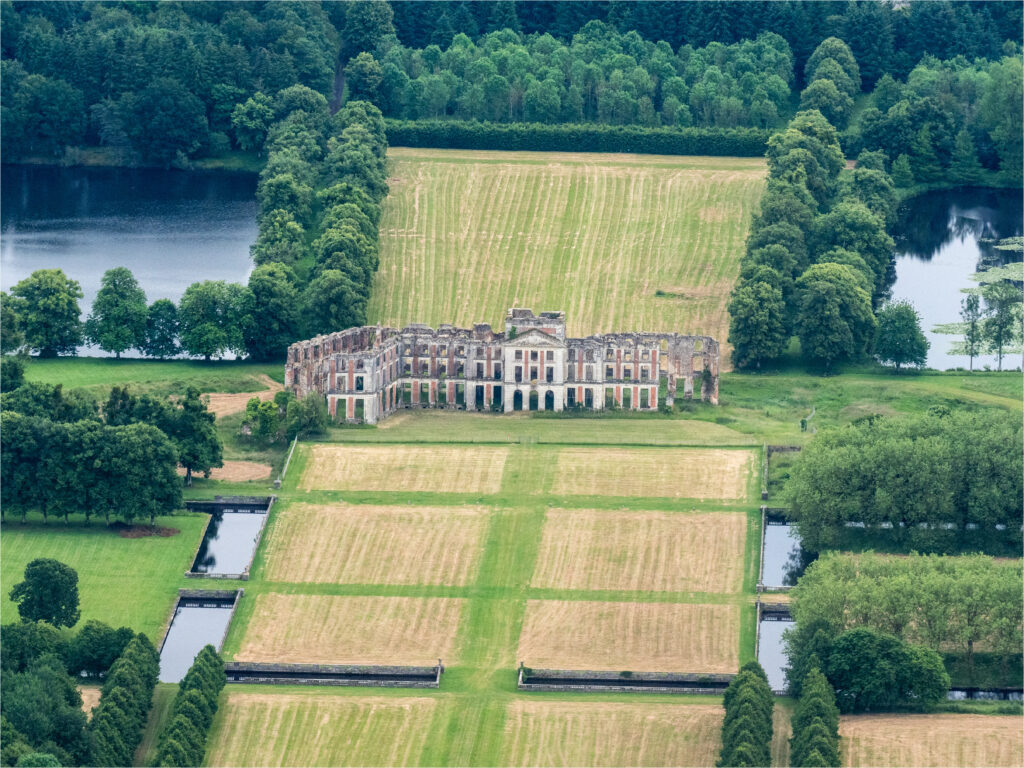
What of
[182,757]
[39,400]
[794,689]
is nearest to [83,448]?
[39,400]

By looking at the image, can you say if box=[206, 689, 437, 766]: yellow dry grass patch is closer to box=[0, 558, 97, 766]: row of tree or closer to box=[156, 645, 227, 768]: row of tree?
box=[156, 645, 227, 768]: row of tree

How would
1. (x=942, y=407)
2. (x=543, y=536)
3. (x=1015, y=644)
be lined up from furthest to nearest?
(x=942, y=407) → (x=543, y=536) → (x=1015, y=644)

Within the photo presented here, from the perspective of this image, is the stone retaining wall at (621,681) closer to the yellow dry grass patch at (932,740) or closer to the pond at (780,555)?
the yellow dry grass patch at (932,740)

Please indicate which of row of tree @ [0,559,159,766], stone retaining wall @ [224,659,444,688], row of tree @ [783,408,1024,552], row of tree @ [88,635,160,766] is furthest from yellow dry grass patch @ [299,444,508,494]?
row of tree @ [88,635,160,766]

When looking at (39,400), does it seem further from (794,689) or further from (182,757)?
(794,689)

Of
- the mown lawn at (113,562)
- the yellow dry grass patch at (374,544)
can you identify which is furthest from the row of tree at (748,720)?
the mown lawn at (113,562)

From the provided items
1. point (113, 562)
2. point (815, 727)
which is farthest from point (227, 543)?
point (815, 727)
